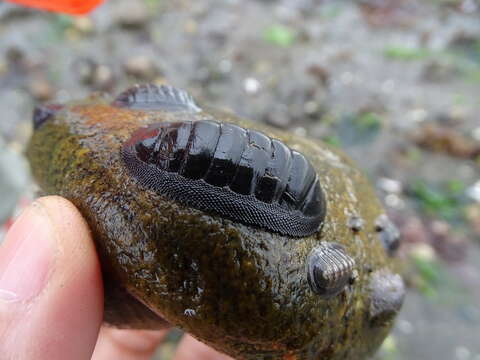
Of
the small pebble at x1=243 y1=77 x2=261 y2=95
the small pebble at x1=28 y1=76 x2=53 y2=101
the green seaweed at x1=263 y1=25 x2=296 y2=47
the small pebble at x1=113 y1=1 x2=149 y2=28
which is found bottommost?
the small pebble at x1=28 y1=76 x2=53 y2=101

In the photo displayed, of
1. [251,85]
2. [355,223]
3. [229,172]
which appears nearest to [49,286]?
[229,172]

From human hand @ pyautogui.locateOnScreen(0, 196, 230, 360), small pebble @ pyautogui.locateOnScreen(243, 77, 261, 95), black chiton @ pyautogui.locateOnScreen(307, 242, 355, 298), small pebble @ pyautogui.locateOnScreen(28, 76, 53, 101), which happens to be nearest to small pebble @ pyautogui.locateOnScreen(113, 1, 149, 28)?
small pebble @ pyautogui.locateOnScreen(28, 76, 53, 101)

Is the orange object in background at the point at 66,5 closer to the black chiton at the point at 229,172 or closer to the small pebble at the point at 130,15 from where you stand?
the black chiton at the point at 229,172

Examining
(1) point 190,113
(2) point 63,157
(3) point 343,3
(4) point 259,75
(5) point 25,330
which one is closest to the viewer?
(5) point 25,330

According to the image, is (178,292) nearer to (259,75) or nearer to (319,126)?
(319,126)

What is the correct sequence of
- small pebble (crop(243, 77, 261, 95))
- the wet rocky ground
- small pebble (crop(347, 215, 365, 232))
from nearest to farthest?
1. small pebble (crop(347, 215, 365, 232))
2. the wet rocky ground
3. small pebble (crop(243, 77, 261, 95))

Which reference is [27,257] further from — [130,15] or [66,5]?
[130,15]

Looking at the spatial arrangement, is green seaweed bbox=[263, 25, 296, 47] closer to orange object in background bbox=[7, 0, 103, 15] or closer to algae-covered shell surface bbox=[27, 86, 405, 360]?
orange object in background bbox=[7, 0, 103, 15]

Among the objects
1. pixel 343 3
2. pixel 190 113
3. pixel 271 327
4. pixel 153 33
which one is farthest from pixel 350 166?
pixel 343 3
